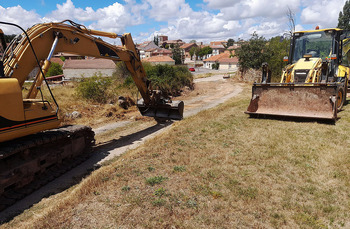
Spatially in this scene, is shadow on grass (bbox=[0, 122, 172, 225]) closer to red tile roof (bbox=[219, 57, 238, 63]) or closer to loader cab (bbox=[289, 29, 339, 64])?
loader cab (bbox=[289, 29, 339, 64])

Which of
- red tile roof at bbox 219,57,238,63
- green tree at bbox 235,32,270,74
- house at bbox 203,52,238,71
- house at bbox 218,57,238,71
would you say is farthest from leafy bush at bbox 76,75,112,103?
red tile roof at bbox 219,57,238,63

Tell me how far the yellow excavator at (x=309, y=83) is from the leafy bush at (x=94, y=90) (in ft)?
30.3

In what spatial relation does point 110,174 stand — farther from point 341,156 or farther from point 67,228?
point 341,156

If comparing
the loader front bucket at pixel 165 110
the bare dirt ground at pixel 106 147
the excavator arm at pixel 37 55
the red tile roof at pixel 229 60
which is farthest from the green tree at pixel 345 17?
the excavator arm at pixel 37 55

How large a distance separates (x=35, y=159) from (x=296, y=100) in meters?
8.50

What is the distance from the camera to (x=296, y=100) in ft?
29.6

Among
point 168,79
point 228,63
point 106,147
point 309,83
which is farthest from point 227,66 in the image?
→ point 106,147

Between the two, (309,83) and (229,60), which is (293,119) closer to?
(309,83)

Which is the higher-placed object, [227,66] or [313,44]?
[313,44]

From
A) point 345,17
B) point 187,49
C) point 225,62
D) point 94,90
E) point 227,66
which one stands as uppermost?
point 345,17

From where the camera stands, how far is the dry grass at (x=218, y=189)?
3770 mm

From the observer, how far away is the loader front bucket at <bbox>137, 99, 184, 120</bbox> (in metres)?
10.6

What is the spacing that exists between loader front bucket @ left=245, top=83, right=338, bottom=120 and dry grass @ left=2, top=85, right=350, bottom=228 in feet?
4.75


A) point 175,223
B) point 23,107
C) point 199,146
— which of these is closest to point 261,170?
point 199,146
